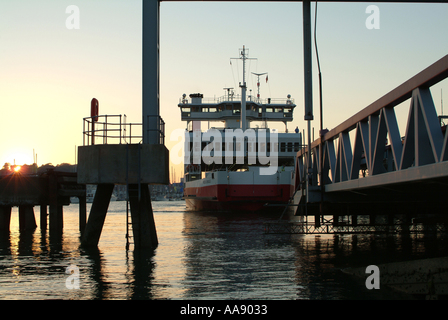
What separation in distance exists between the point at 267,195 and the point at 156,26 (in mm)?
33233

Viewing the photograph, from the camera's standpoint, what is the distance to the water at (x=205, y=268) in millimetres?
11242

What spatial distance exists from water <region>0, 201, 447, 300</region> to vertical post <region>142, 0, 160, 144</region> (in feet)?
16.9

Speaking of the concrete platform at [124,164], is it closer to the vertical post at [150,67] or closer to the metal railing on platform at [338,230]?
the vertical post at [150,67]

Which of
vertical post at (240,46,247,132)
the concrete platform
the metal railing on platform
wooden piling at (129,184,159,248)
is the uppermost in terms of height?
vertical post at (240,46,247,132)

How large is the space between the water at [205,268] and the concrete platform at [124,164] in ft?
9.71

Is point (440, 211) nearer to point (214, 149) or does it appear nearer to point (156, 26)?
point (156, 26)

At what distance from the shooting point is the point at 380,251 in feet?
64.8

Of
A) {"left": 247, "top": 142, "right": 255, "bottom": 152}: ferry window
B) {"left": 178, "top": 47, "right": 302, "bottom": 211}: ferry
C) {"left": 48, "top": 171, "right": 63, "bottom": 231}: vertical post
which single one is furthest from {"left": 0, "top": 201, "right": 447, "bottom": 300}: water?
{"left": 247, "top": 142, "right": 255, "bottom": 152}: ferry window

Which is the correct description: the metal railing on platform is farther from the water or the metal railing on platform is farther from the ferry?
the ferry

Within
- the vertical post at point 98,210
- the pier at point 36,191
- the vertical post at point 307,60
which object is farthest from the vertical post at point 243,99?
the vertical post at point 307,60

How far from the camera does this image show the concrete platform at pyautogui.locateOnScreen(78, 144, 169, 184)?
1755cm

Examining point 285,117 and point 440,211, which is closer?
point 440,211
